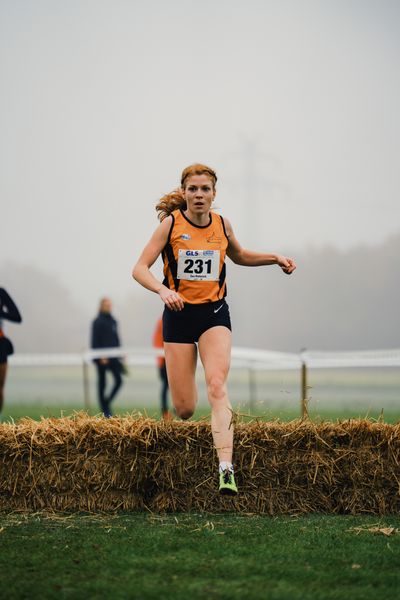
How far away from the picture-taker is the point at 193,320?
6.01 m

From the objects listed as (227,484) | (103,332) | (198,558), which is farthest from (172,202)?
(103,332)

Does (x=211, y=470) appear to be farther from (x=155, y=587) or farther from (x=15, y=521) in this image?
(x=155, y=587)

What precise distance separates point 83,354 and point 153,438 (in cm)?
1048

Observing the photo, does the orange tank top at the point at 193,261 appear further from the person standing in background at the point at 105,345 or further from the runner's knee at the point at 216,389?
the person standing in background at the point at 105,345

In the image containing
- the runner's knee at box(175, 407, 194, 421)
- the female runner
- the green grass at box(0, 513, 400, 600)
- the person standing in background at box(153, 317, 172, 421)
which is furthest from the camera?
the person standing in background at box(153, 317, 172, 421)

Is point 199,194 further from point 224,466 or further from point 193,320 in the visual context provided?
point 224,466

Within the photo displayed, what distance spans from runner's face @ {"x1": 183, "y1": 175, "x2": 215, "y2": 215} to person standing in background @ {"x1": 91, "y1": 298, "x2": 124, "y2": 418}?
9.11m

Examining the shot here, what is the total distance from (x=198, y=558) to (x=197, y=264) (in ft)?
7.67

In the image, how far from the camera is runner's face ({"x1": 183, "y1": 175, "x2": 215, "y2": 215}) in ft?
19.7

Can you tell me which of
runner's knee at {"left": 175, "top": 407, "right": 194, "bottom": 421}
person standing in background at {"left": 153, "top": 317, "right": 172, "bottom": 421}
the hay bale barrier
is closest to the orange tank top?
runner's knee at {"left": 175, "top": 407, "right": 194, "bottom": 421}

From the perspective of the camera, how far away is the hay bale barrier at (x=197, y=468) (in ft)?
19.3

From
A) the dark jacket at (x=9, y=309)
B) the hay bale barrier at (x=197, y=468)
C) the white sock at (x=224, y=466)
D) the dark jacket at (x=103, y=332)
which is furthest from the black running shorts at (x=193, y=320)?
the dark jacket at (x=103, y=332)

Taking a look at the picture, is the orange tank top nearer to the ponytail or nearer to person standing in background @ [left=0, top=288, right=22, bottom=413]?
the ponytail

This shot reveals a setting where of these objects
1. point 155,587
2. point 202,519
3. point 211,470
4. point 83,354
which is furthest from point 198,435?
point 83,354
